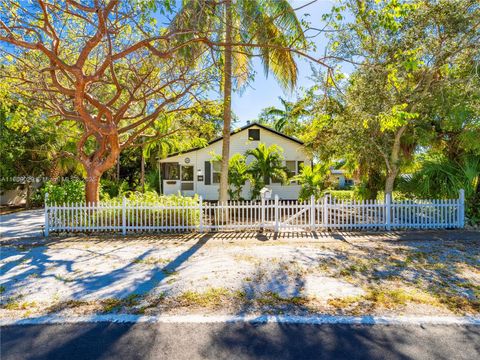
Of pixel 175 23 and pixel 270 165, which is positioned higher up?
pixel 175 23

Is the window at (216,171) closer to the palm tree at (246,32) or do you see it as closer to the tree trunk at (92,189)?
the palm tree at (246,32)

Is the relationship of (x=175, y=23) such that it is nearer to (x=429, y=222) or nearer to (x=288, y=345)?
(x=288, y=345)

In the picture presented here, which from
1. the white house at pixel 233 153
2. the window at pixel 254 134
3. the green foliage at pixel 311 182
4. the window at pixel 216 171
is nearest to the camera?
the green foliage at pixel 311 182

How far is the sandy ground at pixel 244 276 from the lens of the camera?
4031 mm

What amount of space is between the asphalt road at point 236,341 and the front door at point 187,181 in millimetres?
15680

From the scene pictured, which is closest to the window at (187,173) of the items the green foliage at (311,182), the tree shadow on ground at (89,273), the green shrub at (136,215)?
the green foliage at (311,182)

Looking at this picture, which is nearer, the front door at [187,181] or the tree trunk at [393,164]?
the tree trunk at [393,164]

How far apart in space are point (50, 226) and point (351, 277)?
8833mm

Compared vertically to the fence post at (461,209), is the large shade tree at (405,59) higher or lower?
higher

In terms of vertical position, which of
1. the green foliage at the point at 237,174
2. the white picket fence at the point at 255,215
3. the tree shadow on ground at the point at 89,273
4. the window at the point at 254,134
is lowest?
the tree shadow on ground at the point at 89,273

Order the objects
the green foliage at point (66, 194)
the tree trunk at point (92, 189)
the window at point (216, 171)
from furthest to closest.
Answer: the window at point (216, 171) < the green foliage at point (66, 194) < the tree trunk at point (92, 189)

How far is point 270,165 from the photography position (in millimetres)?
16312

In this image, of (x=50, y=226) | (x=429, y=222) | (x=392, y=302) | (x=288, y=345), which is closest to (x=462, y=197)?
(x=429, y=222)

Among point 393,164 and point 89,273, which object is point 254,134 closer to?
point 393,164
